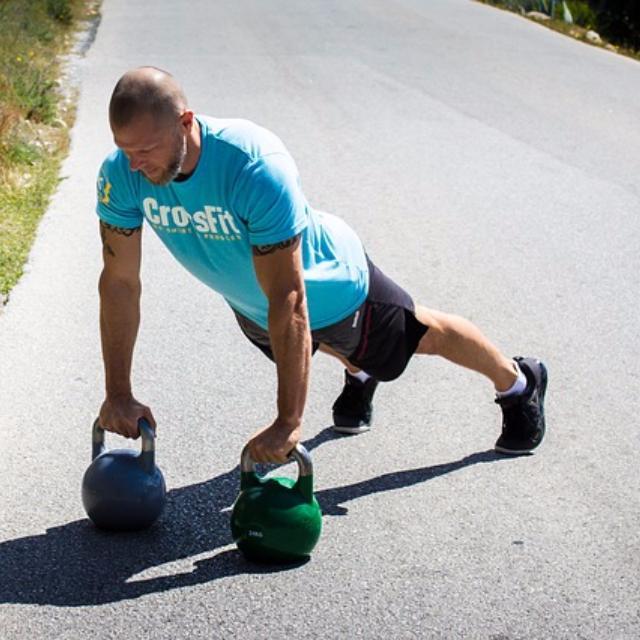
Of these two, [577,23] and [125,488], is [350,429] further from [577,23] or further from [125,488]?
[577,23]

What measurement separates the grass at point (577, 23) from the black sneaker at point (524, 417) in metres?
14.6

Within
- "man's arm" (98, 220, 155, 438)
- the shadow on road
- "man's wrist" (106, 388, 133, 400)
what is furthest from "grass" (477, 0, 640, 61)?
"man's wrist" (106, 388, 133, 400)

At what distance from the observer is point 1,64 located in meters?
12.6

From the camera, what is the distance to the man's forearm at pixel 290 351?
4.08 m

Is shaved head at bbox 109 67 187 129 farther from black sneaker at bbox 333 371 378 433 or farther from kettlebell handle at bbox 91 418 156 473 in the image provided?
black sneaker at bbox 333 371 378 433

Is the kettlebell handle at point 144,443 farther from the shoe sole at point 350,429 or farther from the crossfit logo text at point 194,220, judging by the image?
the shoe sole at point 350,429

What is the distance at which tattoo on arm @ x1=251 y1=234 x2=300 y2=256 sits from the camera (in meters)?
4.06

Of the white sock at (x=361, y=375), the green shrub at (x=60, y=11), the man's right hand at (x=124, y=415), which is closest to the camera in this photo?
the man's right hand at (x=124, y=415)

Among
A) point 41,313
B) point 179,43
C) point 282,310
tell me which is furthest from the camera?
point 179,43

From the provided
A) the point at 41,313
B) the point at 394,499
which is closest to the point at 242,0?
the point at 41,313

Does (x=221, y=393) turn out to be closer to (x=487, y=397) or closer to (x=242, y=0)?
(x=487, y=397)

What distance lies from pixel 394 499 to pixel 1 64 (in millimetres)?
8919

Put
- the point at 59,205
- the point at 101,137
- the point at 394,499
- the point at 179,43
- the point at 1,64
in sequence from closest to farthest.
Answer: the point at 394,499 → the point at 59,205 → the point at 101,137 → the point at 1,64 → the point at 179,43

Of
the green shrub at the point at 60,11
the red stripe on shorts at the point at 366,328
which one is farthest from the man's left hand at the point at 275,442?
the green shrub at the point at 60,11
